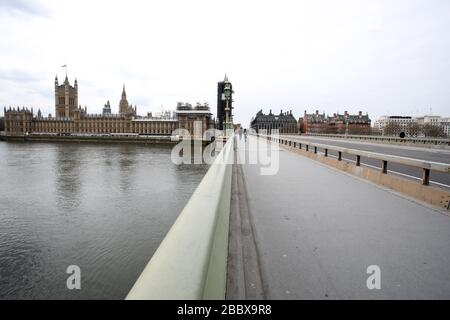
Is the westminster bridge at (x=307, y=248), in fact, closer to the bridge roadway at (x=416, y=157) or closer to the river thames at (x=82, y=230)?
the bridge roadway at (x=416, y=157)

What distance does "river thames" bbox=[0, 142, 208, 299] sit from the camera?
10.9m

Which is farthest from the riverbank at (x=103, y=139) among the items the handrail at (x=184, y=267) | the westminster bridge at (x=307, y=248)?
the handrail at (x=184, y=267)

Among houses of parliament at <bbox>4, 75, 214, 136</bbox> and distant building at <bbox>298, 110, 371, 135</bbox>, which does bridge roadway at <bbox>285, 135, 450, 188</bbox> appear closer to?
houses of parliament at <bbox>4, 75, 214, 136</bbox>

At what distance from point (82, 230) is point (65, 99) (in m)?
182

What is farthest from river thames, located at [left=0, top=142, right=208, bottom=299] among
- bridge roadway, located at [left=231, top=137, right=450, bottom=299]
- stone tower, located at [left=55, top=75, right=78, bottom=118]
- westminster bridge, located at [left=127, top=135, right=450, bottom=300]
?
stone tower, located at [left=55, top=75, right=78, bottom=118]

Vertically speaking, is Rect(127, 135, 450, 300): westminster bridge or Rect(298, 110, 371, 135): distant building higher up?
Rect(298, 110, 371, 135): distant building

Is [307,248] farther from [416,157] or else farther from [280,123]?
[280,123]

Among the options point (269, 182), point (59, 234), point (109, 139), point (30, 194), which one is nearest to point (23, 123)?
point (109, 139)

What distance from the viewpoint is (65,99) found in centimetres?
17325

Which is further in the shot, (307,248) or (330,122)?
(330,122)

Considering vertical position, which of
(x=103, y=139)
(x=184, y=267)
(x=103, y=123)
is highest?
(x=103, y=123)

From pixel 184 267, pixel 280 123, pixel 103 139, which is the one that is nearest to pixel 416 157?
pixel 184 267

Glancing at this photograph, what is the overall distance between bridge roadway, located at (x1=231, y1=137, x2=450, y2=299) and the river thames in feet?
23.2

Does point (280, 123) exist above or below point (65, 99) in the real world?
below
